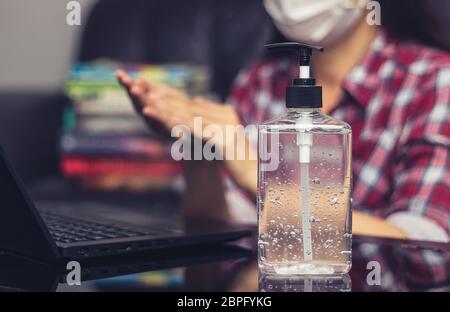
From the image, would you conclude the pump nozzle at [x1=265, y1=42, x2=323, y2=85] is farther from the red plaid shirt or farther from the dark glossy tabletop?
the red plaid shirt

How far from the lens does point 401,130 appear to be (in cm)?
113

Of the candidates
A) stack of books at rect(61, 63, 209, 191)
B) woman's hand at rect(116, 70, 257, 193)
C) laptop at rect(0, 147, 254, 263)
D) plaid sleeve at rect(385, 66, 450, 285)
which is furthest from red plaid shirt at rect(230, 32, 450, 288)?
stack of books at rect(61, 63, 209, 191)

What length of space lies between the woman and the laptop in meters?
0.15

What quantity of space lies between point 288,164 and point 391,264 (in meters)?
0.13

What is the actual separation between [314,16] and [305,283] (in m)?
0.63

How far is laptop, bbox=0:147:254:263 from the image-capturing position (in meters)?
0.62

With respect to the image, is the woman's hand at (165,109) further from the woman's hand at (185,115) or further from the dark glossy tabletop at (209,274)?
the dark glossy tabletop at (209,274)

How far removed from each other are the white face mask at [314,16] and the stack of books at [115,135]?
2.36 ft

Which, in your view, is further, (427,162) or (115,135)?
(115,135)

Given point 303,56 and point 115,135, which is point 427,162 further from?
point 115,135
